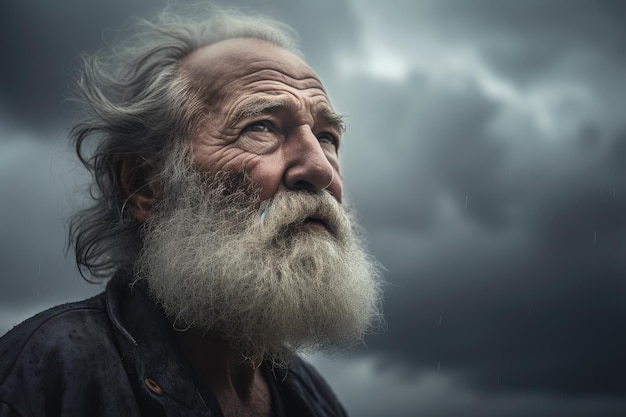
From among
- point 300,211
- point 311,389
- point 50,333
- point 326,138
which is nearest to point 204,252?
point 300,211

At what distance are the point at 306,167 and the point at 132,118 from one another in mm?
1266

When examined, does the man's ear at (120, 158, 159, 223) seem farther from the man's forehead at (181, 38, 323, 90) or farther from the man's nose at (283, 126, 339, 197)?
the man's nose at (283, 126, 339, 197)

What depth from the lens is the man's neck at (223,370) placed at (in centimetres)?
332

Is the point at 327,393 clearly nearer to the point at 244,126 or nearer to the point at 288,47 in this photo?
the point at 244,126

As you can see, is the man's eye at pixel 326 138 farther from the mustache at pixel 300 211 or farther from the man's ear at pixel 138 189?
the man's ear at pixel 138 189

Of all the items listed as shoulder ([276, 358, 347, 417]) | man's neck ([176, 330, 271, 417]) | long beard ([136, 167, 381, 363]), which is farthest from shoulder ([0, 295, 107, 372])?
shoulder ([276, 358, 347, 417])

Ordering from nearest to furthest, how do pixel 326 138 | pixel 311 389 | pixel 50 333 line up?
pixel 50 333 < pixel 326 138 < pixel 311 389

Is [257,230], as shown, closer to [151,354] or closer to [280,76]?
[151,354]

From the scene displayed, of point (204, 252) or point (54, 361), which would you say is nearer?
point (54, 361)

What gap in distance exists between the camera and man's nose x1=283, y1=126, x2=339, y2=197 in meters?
3.26

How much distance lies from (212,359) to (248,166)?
1124mm

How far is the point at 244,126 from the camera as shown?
343 cm

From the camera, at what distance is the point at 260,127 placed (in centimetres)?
346

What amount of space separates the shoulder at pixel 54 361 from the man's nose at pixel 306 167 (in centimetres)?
126
